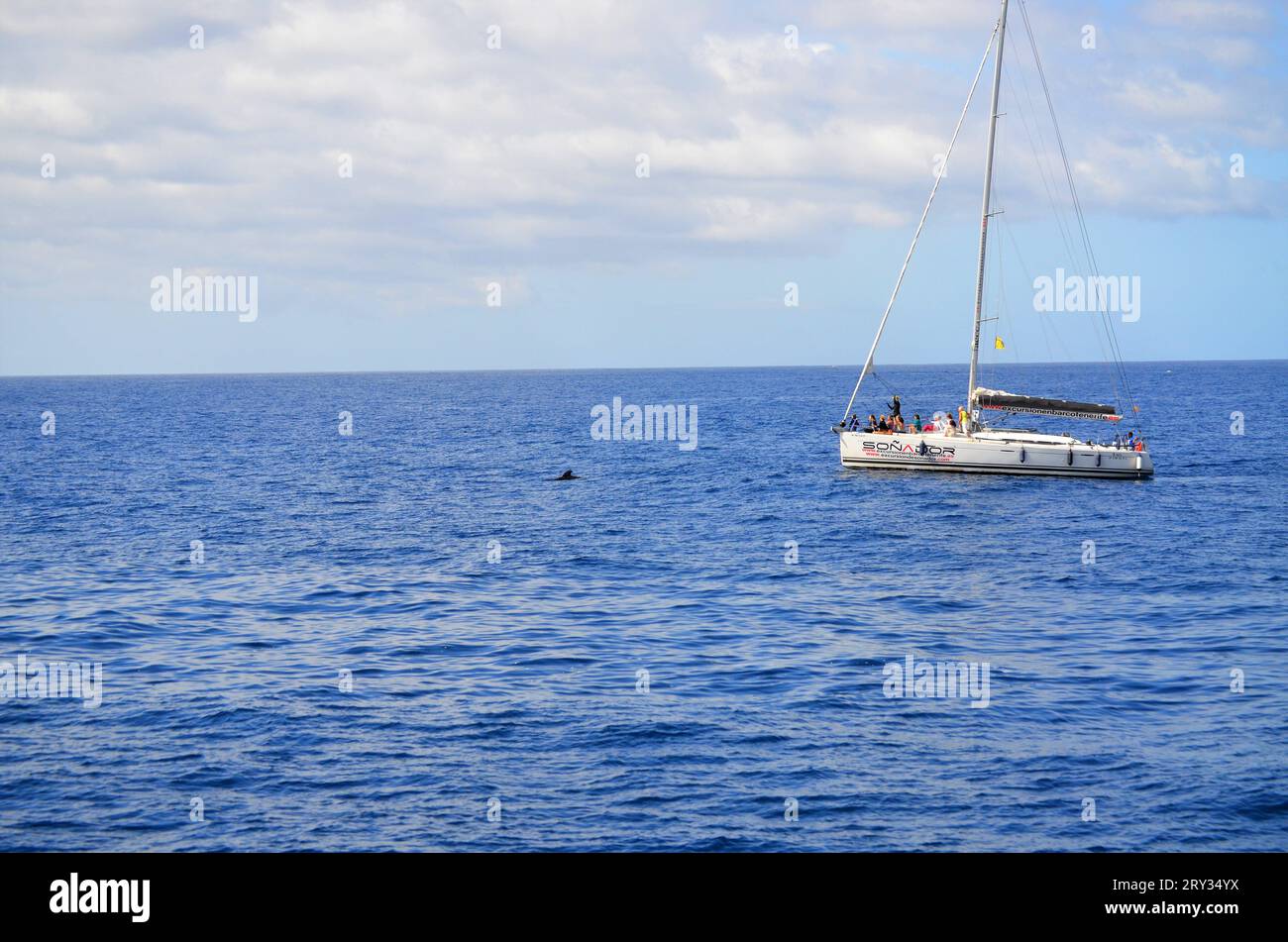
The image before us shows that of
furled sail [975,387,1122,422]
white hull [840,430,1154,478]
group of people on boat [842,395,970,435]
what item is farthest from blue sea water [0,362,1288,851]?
furled sail [975,387,1122,422]

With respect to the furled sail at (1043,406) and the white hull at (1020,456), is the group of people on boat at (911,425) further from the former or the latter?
the furled sail at (1043,406)

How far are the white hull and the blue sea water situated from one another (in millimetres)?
1058

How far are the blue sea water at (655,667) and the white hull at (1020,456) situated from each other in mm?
1058

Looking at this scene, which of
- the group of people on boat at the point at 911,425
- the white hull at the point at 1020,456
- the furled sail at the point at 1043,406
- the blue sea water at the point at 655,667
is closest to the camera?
the blue sea water at the point at 655,667

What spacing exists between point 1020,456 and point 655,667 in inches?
1562

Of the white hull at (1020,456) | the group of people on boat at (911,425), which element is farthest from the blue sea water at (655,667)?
the group of people on boat at (911,425)

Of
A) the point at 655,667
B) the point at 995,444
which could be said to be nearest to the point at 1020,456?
the point at 995,444

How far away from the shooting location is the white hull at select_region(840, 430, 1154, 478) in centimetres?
6294

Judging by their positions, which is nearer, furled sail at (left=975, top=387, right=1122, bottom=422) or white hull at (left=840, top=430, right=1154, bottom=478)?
furled sail at (left=975, top=387, right=1122, bottom=422)

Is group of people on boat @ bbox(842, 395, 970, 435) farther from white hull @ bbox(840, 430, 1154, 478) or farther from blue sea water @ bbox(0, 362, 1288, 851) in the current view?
blue sea water @ bbox(0, 362, 1288, 851)

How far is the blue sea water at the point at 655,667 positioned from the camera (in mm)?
19484

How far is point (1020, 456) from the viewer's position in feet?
207
